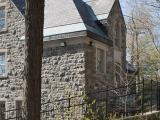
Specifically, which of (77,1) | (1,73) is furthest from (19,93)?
(77,1)

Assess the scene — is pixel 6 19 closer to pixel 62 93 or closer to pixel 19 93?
pixel 19 93

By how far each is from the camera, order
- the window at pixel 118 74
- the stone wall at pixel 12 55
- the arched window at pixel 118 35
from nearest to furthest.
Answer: the stone wall at pixel 12 55, the window at pixel 118 74, the arched window at pixel 118 35

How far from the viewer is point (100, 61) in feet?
75.8

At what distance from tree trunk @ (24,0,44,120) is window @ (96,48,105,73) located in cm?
1411

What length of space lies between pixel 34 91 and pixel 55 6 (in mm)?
16168

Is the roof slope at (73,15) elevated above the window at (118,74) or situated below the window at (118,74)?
above

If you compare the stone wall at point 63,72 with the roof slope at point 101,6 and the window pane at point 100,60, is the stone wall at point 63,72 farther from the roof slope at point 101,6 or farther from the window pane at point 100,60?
the roof slope at point 101,6

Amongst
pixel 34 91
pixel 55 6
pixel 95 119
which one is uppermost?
pixel 55 6

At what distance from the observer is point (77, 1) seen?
24.0m

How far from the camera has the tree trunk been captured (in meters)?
8.28

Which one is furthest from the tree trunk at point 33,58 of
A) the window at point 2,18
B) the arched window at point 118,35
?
the arched window at point 118,35

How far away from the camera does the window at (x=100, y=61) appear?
22.6 meters

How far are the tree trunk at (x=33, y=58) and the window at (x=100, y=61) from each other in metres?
14.1

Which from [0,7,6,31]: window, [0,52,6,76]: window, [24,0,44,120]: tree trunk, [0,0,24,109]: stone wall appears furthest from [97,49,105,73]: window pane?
[24,0,44,120]: tree trunk
